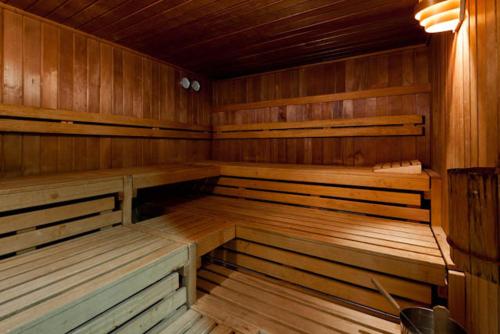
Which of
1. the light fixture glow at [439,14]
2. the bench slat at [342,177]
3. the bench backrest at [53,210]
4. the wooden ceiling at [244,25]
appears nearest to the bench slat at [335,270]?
the bench slat at [342,177]

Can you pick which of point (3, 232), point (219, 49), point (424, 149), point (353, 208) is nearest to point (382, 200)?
point (353, 208)

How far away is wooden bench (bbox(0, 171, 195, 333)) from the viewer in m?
1.17

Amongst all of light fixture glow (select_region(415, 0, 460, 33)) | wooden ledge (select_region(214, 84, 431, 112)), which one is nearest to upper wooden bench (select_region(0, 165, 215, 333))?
light fixture glow (select_region(415, 0, 460, 33))

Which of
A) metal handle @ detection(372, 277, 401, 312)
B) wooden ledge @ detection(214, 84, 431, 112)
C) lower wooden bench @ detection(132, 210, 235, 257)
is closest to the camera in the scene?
metal handle @ detection(372, 277, 401, 312)

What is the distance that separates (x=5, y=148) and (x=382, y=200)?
3.38 metres

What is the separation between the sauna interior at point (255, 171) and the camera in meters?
1.30

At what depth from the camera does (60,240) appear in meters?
1.89

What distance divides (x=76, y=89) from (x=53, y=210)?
5.02 ft

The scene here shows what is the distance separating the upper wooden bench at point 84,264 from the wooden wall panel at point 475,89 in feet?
5.71

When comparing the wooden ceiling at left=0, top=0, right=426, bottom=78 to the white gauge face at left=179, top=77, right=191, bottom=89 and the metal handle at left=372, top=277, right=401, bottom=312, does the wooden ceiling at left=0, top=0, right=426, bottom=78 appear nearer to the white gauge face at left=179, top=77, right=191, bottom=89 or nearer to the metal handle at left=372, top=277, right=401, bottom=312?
the white gauge face at left=179, top=77, right=191, bottom=89

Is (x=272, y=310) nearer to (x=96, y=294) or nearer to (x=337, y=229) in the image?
(x=337, y=229)

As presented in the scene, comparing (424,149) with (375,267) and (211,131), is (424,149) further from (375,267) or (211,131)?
(211,131)

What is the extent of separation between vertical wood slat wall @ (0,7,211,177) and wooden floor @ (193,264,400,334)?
190 centimetres

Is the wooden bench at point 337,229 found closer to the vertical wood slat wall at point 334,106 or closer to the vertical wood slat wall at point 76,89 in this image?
the vertical wood slat wall at point 334,106
